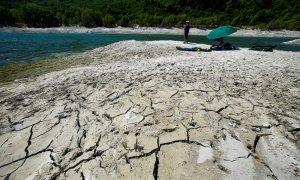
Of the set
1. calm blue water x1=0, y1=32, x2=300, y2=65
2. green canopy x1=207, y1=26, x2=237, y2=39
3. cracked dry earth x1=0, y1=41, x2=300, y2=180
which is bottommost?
calm blue water x1=0, y1=32, x2=300, y2=65

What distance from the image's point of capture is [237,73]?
662 centimetres

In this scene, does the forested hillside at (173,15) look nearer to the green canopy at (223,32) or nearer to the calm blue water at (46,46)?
the calm blue water at (46,46)

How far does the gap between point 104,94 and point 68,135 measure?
1.78 m

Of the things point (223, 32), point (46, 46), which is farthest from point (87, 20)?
point (223, 32)

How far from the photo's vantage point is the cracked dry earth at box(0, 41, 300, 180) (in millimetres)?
3219

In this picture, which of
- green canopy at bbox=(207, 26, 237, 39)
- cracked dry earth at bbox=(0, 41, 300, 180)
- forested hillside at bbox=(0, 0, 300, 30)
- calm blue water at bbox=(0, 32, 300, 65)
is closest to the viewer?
cracked dry earth at bbox=(0, 41, 300, 180)

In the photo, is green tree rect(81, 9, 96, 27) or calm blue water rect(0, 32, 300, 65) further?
green tree rect(81, 9, 96, 27)

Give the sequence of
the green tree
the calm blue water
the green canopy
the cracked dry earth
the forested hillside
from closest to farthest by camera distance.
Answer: the cracked dry earth → the green canopy → the calm blue water → the forested hillside → the green tree

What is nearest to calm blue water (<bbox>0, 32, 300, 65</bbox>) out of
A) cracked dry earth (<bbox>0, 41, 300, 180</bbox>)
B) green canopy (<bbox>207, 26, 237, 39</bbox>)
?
cracked dry earth (<bbox>0, 41, 300, 180</bbox>)

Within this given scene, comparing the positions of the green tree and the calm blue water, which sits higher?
the green tree

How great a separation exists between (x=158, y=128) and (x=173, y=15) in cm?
10331

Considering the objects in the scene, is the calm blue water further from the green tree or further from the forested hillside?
the green tree

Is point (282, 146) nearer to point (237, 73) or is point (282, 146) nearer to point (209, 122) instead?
point (209, 122)

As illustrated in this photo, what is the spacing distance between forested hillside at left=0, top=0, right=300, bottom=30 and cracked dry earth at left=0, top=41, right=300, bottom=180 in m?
68.3
